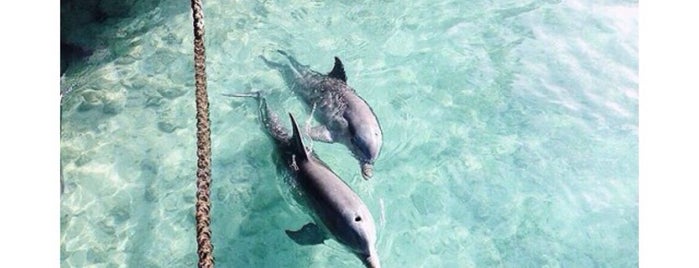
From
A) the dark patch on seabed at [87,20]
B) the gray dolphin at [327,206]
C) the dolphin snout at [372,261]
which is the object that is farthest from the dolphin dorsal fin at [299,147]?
the dark patch on seabed at [87,20]

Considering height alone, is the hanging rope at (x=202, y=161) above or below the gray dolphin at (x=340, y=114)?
above

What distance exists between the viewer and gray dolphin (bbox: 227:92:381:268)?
12.1 feet

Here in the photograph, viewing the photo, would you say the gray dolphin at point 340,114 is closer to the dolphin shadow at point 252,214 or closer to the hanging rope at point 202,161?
the dolphin shadow at point 252,214

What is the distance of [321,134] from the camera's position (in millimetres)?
4949

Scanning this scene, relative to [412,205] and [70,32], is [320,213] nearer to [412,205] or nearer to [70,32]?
[412,205]

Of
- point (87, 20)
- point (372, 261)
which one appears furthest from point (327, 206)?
point (87, 20)

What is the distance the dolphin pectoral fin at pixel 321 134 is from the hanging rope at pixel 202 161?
1390 millimetres

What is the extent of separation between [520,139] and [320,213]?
2.63 meters

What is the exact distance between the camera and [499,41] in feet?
21.3

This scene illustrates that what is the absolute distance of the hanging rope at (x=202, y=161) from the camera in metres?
2.88

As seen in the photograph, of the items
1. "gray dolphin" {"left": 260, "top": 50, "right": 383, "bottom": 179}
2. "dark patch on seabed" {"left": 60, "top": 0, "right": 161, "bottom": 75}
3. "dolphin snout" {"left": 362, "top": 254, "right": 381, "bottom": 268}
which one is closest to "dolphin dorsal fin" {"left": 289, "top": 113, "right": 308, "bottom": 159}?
"gray dolphin" {"left": 260, "top": 50, "right": 383, "bottom": 179}

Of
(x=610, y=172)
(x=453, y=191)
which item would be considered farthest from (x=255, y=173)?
(x=610, y=172)

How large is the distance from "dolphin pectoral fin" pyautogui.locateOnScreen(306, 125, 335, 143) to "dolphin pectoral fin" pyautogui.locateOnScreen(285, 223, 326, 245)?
34.7 inches

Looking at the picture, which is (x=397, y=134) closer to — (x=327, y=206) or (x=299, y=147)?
(x=299, y=147)
